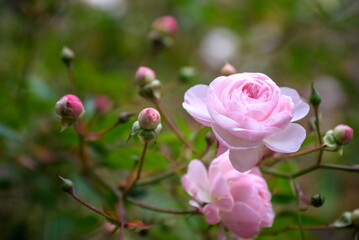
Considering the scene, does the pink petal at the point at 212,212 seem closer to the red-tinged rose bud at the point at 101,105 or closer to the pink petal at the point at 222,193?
the pink petal at the point at 222,193

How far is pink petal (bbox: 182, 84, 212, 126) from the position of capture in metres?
0.42

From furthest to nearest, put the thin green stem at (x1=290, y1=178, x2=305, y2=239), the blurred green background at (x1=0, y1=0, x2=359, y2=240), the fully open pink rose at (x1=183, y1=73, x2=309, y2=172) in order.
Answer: the blurred green background at (x1=0, y1=0, x2=359, y2=240) → the thin green stem at (x1=290, y1=178, x2=305, y2=239) → the fully open pink rose at (x1=183, y1=73, x2=309, y2=172)

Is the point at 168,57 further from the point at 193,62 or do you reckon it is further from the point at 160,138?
the point at 160,138

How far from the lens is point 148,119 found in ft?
1.47

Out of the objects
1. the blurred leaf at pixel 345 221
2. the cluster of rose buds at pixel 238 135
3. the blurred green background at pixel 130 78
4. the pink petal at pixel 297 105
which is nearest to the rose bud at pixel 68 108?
the cluster of rose buds at pixel 238 135

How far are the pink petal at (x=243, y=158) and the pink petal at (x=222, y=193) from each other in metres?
0.04

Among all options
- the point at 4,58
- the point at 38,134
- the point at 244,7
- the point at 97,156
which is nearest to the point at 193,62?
the point at 244,7

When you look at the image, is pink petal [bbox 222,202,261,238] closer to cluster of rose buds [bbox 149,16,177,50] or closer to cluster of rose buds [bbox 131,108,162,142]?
cluster of rose buds [bbox 131,108,162,142]

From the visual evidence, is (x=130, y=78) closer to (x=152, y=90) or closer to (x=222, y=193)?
(x=152, y=90)

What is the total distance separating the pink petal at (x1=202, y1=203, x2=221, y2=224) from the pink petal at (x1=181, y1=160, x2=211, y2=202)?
12 millimetres

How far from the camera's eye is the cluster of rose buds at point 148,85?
546 millimetres

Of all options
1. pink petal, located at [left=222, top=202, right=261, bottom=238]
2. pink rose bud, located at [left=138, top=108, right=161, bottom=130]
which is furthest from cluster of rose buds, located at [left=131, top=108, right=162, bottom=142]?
pink petal, located at [left=222, top=202, right=261, bottom=238]

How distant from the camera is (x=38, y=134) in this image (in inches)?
32.1

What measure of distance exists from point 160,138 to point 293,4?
68 centimetres
